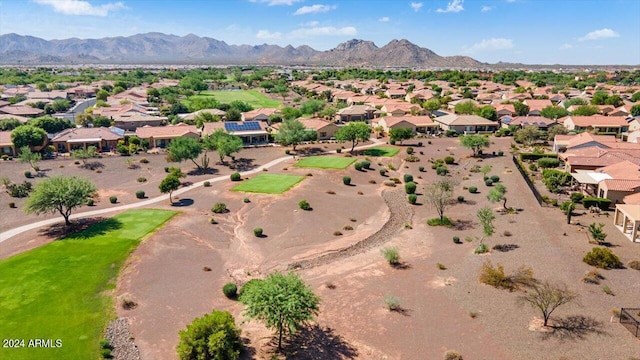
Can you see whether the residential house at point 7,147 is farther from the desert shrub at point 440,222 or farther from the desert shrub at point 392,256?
the desert shrub at point 440,222

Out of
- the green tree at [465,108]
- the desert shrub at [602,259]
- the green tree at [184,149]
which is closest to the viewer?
the desert shrub at [602,259]

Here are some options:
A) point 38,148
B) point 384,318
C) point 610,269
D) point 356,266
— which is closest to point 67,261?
point 356,266

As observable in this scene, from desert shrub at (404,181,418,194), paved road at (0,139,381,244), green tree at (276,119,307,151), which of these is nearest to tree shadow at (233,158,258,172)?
paved road at (0,139,381,244)

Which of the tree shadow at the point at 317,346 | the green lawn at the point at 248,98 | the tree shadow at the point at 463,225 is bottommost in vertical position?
the tree shadow at the point at 317,346

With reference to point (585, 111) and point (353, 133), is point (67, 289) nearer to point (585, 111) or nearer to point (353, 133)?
point (353, 133)

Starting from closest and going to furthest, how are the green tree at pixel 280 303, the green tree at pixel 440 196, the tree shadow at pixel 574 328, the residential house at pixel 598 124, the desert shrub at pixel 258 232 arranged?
the green tree at pixel 280 303, the tree shadow at pixel 574 328, the desert shrub at pixel 258 232, the green tree at pixel 440 196, the residential house at pixel 598 124

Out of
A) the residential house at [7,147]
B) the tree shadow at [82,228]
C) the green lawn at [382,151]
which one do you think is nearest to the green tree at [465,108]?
the green lawn at [382,151]

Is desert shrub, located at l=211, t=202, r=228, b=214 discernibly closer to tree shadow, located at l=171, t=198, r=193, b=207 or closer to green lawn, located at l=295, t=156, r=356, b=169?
tree shadow, located at l=171, t=198, r=193, b=207

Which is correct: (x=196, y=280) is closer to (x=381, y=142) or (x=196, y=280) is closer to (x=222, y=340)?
(x=222, y=340)
